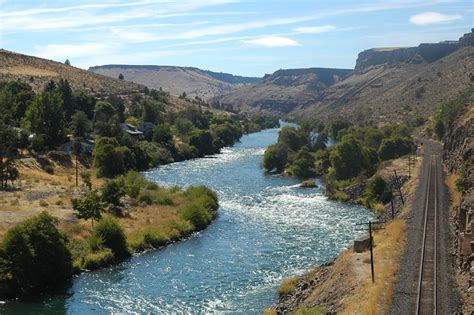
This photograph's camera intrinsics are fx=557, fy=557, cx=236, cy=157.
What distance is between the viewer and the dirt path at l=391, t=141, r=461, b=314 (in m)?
32.1

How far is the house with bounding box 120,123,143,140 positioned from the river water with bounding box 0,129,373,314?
4591 centimetres

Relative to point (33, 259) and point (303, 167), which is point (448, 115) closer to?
point (303, 167)

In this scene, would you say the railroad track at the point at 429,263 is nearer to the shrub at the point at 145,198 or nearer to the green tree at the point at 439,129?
the shrub at the point at 145,198

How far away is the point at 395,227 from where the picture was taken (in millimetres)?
52000

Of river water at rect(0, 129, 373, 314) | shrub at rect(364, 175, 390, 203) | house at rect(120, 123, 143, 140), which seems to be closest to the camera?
river water at rect(0, 129, 373, 314)

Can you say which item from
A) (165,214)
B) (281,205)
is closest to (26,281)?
(165,214)

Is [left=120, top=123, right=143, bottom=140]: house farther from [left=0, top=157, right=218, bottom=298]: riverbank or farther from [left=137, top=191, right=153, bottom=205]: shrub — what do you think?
[left=137, top=191, right=153, bottom=205]: shrub

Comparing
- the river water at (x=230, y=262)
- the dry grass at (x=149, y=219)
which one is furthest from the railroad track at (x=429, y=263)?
the dry grass at (x=149, y=219)

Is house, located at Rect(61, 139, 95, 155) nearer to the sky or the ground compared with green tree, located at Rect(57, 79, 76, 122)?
nearer to the ground

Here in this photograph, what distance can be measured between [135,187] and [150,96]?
12809 cm

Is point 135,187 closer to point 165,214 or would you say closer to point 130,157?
point 165,214

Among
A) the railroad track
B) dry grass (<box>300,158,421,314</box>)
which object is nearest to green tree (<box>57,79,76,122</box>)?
the railroad track

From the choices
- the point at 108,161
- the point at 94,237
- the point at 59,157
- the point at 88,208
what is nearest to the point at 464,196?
the point at 94,237

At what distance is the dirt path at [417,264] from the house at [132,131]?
244 ft
